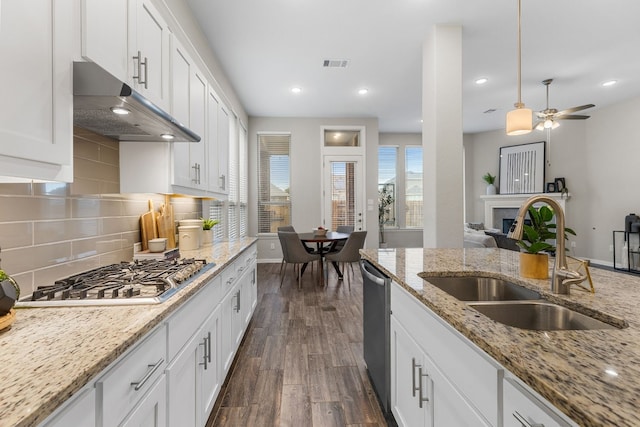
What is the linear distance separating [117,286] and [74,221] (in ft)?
1.65

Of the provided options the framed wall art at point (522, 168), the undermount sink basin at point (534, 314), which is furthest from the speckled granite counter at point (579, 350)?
the framed wall art at point (522, 168)

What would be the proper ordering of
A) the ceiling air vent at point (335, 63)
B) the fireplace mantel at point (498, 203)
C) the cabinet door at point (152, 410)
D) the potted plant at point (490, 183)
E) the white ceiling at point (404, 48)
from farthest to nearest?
the potted plant at point (490, 183) → the fireplace mantel at point (498, 203) → the ceiling air vent at point (335, 63) → the white ceiling at point (404, 48) → the cabinet door at point (152, 410)

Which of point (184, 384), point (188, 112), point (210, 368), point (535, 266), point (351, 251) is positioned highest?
point (188, 112)

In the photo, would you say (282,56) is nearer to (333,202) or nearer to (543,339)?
(333,202)

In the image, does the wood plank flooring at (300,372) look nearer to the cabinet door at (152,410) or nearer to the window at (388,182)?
the cabinet door at (152,410)

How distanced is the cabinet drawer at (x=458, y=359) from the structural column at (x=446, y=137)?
76.5 inches

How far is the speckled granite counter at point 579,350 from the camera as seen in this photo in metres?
0.49

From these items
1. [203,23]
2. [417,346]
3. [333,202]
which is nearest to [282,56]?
[203,23]

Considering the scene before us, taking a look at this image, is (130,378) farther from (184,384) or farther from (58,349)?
(184,384)

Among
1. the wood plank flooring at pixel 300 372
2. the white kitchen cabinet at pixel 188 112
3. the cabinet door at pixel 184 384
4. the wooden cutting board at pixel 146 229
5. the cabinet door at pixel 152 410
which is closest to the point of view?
the cabinet door at pixel 152 410

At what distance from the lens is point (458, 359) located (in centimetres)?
90

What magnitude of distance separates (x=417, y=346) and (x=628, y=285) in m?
0.86

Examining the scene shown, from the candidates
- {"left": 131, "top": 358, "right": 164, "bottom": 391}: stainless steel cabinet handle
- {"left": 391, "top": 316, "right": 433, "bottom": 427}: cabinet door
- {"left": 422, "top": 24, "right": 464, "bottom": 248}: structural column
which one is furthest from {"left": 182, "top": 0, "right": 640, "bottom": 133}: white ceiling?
{"left": 131, "top": 358, "right": 164, "bottom": 391}: stainless steel cabinet handle

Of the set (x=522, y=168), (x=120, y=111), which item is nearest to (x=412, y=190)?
(x=522, y=168)
